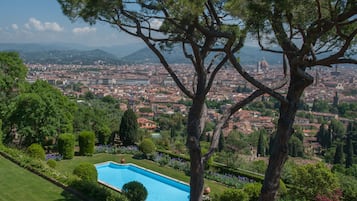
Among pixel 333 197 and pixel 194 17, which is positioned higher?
pixel 194 17

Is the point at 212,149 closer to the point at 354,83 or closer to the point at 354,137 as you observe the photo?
the point at 354,137

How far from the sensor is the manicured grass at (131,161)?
462 inches

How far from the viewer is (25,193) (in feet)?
24.3

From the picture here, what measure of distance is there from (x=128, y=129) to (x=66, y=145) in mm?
3689

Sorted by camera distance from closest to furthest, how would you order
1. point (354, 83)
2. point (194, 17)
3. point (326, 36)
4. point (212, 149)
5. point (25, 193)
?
Result: point (194, 17) → point (326, 36) → point (212, 149) → point (25, 193) → point (354, 83)

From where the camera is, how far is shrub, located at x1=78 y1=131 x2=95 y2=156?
14195mm

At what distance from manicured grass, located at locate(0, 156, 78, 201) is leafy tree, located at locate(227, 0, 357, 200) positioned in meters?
4.66

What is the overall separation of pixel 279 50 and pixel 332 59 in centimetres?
65

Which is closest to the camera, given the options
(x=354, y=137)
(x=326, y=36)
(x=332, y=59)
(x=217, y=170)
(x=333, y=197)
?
(x=332, y=59)

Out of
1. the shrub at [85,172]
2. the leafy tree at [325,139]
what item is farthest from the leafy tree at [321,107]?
the shrub at [85,172]

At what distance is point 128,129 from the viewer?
16531mm

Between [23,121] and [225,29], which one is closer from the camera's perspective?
[225,29]

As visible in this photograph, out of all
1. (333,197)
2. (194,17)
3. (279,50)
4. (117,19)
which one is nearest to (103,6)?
(117,19)

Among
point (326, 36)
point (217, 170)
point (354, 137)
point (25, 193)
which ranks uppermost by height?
point (326, 36)
